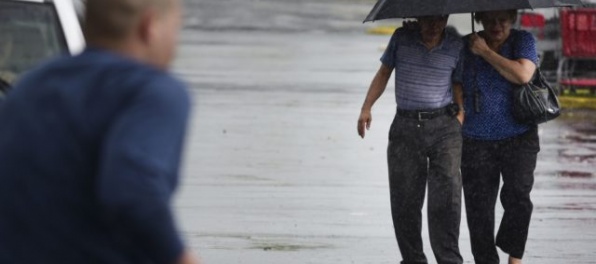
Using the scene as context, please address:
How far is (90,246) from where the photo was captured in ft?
10.7

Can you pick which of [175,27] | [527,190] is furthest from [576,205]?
[175,27]

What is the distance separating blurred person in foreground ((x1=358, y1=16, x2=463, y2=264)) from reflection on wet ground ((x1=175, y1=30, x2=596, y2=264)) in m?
1.00

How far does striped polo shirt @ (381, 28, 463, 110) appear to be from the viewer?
332 inches

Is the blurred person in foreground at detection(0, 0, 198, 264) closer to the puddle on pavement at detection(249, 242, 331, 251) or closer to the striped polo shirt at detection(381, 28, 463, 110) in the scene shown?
the striped polo shirt at detection(381, 28, 463, 110)

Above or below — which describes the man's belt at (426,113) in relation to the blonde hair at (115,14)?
below

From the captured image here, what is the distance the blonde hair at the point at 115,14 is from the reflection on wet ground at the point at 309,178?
6114 millimetres

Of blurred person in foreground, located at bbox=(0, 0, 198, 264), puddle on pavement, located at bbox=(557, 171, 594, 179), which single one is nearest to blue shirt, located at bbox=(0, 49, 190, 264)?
blurred person in foreground, located at bbox=(0, 0, 198, 264)

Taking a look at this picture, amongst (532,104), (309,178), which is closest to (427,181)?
(532,104)

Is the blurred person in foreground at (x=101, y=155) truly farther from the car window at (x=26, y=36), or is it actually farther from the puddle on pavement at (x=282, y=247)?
the puddle on pavement at (x=282, y=247)

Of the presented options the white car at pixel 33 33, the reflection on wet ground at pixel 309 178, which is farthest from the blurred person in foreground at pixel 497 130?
the white car at pixel 33 33

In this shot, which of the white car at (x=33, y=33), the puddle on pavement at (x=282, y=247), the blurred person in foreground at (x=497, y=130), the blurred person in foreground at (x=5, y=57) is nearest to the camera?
the white car at (x=33, y=33)

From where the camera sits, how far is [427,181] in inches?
341

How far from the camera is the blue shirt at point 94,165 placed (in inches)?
125

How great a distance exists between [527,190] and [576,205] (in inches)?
133
